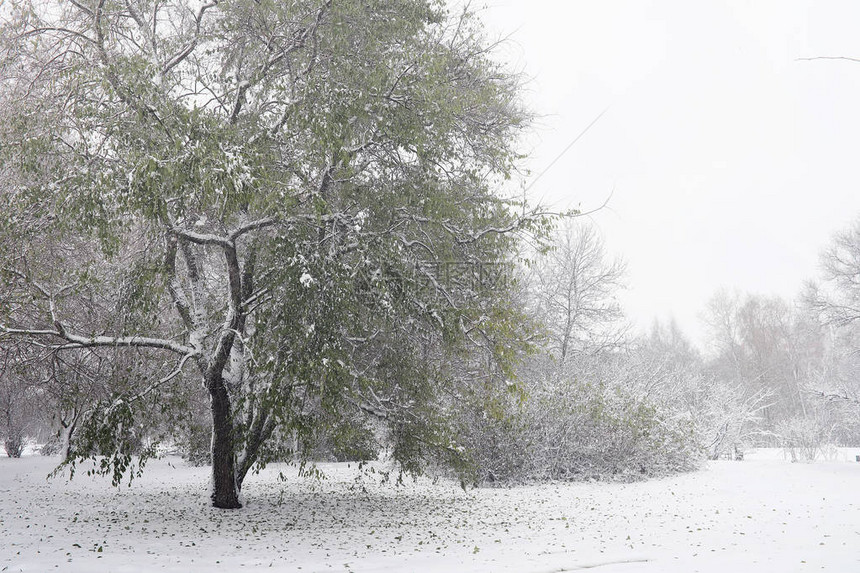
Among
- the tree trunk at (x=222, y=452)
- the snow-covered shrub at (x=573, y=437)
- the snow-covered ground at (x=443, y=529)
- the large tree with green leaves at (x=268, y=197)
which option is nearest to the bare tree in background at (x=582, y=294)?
the snow-covered shrub at (x=573, y=437)

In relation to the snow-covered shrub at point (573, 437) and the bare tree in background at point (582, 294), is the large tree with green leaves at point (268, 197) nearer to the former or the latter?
the snow-covered shrub at point (573, 437)

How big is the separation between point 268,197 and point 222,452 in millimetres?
4415

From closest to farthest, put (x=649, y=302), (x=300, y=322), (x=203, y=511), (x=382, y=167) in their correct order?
(x=300, y=322) < (x=382, y=167) < (x=203, y=511) < (x=649, y=302)

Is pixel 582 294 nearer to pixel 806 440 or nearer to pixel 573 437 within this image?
pixel 573 437

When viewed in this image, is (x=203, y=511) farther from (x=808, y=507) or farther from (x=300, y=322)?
(x=808, y=507)

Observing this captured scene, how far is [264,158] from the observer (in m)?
6.30

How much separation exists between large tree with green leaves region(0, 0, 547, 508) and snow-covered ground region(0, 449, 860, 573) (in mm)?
1026

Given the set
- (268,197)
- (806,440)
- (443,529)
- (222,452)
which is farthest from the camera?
(806,440)

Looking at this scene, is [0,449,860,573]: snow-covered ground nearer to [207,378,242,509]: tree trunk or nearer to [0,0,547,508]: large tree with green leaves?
[207,378,242,509]: tree trunk

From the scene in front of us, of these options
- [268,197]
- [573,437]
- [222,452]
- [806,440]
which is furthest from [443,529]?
[806,440]

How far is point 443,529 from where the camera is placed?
→ 7578 mm

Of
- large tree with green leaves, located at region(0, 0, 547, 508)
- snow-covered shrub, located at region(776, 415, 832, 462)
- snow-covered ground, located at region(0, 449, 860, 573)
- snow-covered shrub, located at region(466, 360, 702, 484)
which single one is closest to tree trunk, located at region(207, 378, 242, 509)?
large tree with green leaves, located at region(0, 0, 547, 508)

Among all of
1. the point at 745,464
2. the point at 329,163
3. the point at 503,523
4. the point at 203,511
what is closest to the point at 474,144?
the point at 329,163

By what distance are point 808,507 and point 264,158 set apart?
966 cm
